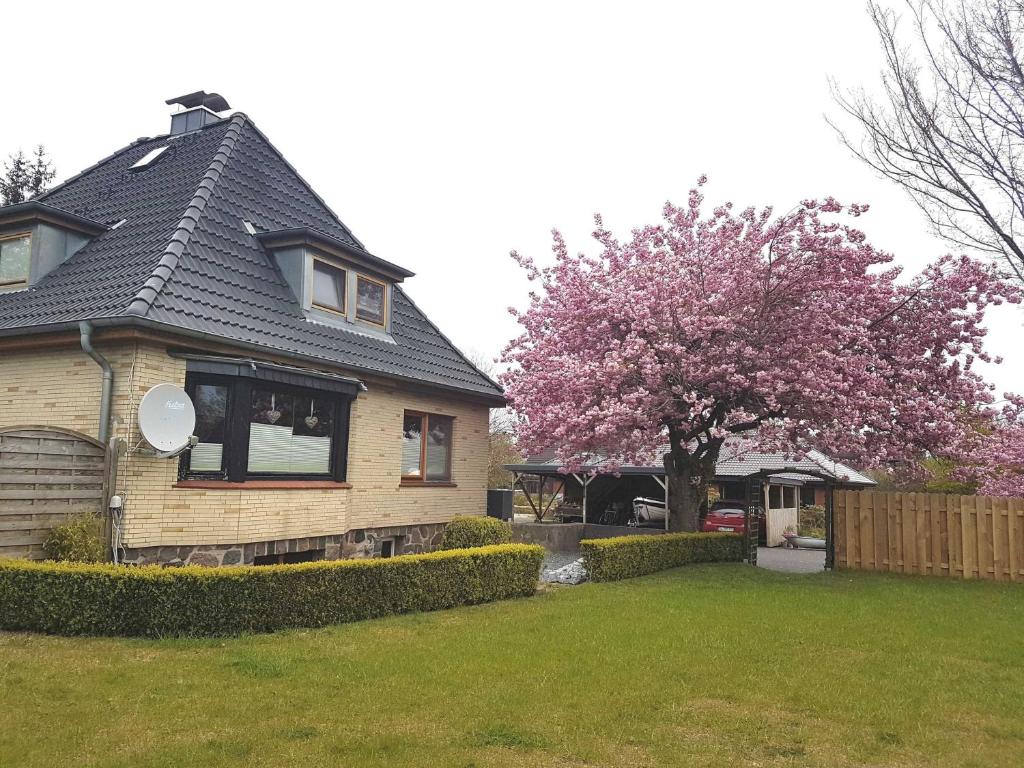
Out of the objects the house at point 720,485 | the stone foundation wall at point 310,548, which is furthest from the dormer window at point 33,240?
the house at point 720,485

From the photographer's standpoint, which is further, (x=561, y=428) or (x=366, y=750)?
(x=561, y=428)

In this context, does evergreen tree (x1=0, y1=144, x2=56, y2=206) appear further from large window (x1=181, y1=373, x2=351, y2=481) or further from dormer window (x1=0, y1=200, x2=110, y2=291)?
large window (x1=181, y1=373, x2=351, y2=481)

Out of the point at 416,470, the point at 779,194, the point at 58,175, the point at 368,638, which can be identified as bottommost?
the point at 368,638

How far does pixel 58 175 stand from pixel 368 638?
28.9m

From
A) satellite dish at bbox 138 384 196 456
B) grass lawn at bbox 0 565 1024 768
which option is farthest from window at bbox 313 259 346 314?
grass lawn at bbox 0 565 1024 768

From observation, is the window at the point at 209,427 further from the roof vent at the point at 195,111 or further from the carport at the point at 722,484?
the carport at the point at 722,484

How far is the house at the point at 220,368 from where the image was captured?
967 cm

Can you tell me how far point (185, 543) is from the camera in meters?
10.1

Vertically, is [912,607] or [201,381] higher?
[201,381]

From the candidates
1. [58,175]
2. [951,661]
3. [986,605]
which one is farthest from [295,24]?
[58,175]

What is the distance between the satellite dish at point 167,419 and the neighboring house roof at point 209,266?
86 centimetres

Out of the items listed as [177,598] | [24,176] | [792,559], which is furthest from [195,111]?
[792,559]

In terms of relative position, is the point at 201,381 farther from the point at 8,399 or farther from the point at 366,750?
the point at 366,750

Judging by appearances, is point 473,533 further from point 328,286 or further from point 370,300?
point 328,286
